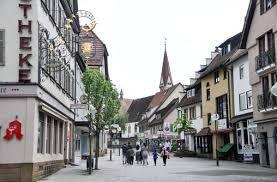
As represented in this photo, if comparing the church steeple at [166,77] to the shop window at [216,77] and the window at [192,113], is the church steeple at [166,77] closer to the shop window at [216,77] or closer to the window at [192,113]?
the window at [192,113]

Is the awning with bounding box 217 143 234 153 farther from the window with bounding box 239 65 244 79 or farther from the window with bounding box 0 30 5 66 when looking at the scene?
the window with bounding box 0 30 5 66

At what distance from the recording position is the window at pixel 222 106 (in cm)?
4631

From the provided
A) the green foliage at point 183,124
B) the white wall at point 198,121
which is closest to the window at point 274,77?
the white wall at point 198,121

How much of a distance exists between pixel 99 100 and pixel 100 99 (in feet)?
0.30

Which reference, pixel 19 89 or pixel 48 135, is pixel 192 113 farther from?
pixel 19 89

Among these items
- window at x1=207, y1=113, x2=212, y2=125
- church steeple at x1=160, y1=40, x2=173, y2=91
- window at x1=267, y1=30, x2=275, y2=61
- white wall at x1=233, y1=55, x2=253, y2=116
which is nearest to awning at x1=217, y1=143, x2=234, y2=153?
white wall at x1=233, y1=55, x2=253, y2=116

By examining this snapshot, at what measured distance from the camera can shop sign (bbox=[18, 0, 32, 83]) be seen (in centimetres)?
1980

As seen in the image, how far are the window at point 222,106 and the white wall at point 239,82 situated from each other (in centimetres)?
296

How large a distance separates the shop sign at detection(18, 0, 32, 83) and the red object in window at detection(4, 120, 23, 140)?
1.77m

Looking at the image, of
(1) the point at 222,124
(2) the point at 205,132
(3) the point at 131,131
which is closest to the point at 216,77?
(1) the point at 222,124

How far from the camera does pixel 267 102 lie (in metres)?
31.5

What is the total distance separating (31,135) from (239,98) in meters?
26.2

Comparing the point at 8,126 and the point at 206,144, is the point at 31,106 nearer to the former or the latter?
the point at 8,126

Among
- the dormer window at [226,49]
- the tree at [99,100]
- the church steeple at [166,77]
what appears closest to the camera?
the tree at [99,100]
